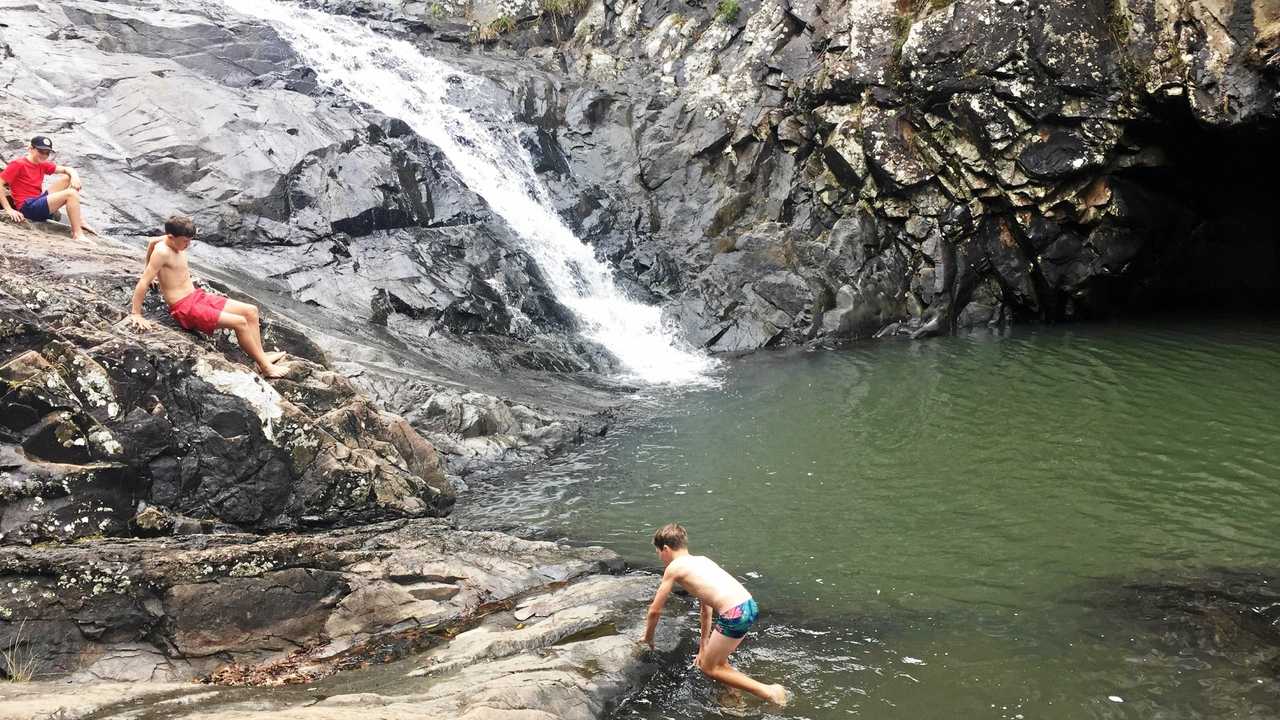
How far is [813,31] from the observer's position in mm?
23438

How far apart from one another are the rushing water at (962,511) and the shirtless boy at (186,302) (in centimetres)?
352

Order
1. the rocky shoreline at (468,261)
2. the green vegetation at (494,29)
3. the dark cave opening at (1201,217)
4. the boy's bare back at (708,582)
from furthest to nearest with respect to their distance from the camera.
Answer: the green vegetation at (494,29) < the dark cave opening at (1201,217) < the rocky shoreline at (468,261) < the boy's bare back at (708,582)

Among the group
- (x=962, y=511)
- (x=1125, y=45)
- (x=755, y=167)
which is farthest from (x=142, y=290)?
(x=1125, y=45)

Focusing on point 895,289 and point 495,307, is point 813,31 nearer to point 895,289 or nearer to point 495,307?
point 895,289

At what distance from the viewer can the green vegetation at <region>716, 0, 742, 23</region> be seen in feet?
83.3

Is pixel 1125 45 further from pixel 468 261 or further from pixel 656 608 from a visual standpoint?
pixel 656 608

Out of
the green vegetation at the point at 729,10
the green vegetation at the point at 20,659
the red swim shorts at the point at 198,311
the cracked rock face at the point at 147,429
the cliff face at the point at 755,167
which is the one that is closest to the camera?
the green vegetation at the point at 20,659

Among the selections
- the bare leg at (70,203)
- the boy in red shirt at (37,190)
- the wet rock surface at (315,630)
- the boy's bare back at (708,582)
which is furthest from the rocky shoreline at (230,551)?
the boy's bare back at (708,582)

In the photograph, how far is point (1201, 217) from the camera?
21.5 metres

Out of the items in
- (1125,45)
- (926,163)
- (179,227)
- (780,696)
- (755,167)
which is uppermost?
(1125,45)

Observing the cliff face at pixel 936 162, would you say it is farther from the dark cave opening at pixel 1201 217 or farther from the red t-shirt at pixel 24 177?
Answer: the red t-shirt at pixel 24 177

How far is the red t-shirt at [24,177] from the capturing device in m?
11.3

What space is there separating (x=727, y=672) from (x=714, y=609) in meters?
0.49

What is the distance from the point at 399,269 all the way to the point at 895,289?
476 inches
